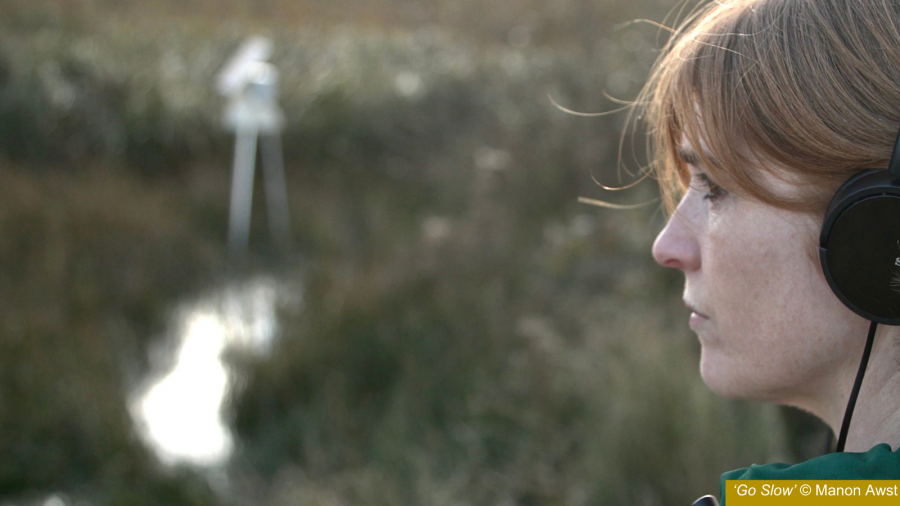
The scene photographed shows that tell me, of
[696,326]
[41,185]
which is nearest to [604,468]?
[696,326]

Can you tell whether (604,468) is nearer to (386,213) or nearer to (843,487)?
(843,487)

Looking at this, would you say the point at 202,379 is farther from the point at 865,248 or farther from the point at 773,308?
the point at 865,248

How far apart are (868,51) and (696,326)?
1.31ft

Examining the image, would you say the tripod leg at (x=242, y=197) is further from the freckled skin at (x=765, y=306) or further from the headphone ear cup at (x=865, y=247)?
the headphone ear cup at (x=865, y=247)

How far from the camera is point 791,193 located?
2.60 feet

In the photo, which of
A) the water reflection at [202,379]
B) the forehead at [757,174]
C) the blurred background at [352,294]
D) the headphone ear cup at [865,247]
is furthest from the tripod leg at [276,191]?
the headphone ear cup at [865,247]

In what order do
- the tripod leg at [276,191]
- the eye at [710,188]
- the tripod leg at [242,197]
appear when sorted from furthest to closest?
1. the tripod leg at [276,191]
2. the tripod leg at [242,197]
3. the eye at [710,188]

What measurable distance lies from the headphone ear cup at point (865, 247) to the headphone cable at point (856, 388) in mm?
31

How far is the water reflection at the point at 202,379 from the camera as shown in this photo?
370 cm

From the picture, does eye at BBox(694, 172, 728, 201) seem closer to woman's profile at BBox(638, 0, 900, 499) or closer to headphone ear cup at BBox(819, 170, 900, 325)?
woman's profile at BBox(638, 0, 900, 499)

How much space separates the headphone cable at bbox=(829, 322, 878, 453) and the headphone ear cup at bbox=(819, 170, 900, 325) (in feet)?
0.10

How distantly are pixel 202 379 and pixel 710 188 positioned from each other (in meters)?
4.08

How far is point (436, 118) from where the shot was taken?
8562 millimetres

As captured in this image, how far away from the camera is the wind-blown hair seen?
2.42ft
